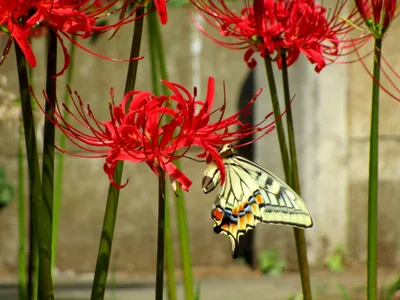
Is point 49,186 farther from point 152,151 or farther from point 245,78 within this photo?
point 245,78

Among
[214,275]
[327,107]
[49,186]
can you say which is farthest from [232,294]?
[49,186]

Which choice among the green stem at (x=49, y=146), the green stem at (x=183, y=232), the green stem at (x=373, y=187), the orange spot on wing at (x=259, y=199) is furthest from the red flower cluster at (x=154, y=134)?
the green stem at (x=183, y=232)

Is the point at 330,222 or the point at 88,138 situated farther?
the point at 330,222

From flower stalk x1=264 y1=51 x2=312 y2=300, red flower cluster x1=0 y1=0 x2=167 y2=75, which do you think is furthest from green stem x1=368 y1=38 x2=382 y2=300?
red flower cluster x1=0 y1=0 x2=167 y2=75

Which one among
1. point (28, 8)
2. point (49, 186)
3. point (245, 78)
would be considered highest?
point (245, 78)

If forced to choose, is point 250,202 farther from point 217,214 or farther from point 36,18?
point 36,18

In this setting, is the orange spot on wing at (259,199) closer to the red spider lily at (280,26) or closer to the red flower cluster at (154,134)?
the red spider lily at (280,26)
